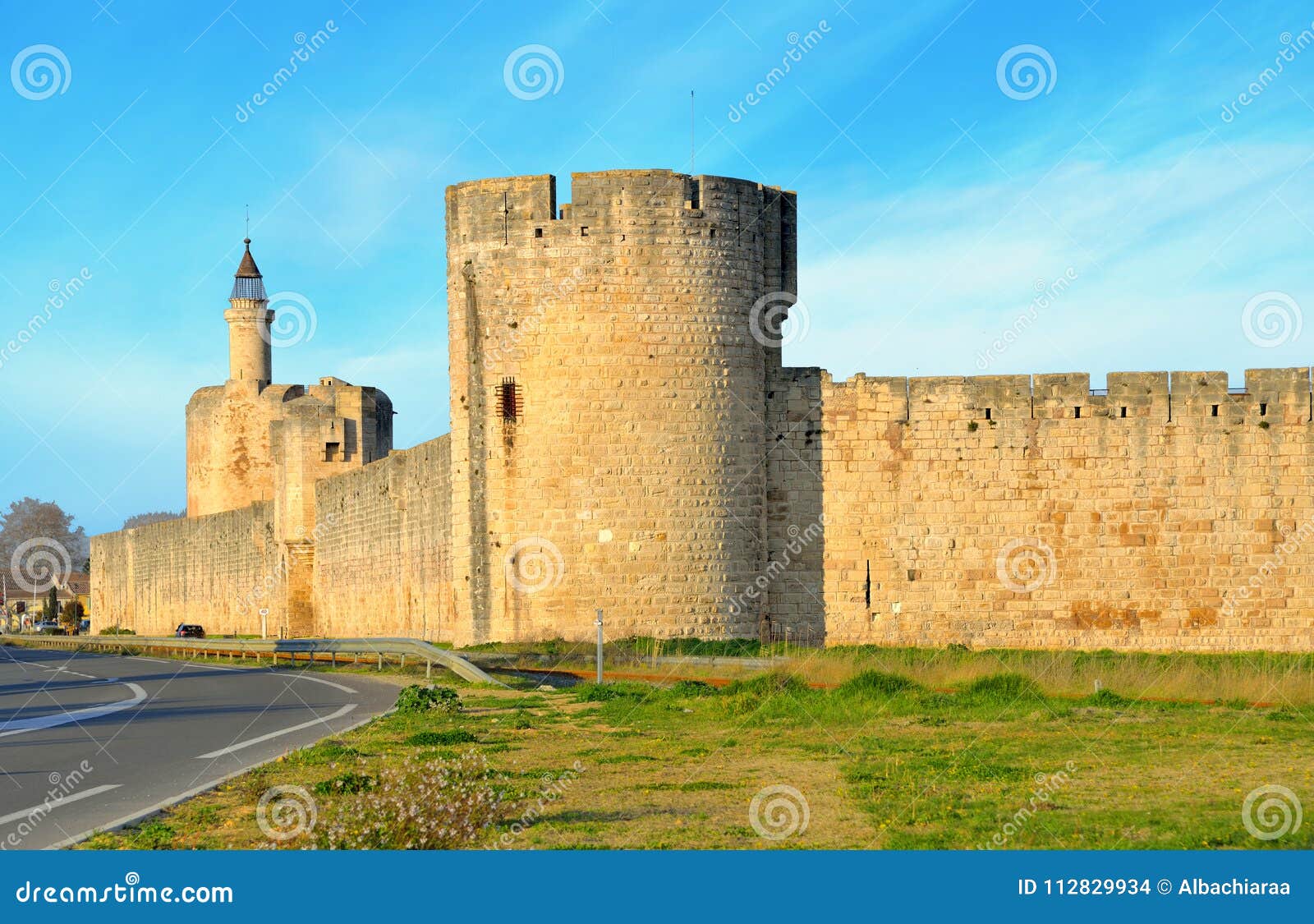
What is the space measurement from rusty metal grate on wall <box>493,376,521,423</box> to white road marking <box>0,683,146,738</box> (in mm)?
8155

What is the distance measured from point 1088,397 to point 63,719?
16.7m

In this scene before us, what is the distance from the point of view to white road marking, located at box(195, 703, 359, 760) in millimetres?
12609

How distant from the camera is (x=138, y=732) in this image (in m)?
14.7

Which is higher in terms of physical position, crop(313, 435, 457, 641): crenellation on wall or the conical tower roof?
the conical tower roof

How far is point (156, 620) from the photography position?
5962 cm

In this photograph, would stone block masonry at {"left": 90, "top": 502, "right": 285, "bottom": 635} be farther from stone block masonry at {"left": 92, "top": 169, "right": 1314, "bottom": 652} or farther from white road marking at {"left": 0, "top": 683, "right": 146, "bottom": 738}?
white road marking at {"left": 0, "top": 683, "right": 146, "bottom": 738}

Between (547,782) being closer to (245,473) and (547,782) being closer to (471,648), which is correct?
(471,648)

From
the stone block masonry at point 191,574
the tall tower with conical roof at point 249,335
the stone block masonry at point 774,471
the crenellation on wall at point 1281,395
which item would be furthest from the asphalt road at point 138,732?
the tall tower with conical roof at point 249,335

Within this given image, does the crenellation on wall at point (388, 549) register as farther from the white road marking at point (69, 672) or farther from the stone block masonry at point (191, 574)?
the white road marking at point (69, 672)

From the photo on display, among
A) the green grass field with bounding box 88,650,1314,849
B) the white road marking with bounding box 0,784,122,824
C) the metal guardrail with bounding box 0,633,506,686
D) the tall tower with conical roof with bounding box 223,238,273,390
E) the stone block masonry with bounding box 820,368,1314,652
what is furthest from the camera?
the tall tower with conical roof with bounding box 223,238,273,390

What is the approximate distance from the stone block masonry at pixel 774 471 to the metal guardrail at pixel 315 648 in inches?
71.4

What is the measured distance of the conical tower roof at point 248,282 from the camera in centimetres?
6372

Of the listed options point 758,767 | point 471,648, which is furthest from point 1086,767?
point 471,648

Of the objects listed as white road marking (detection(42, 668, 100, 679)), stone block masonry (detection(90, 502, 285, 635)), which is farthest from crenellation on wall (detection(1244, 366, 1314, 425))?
stone block masonry (detection(90, 502, 285, 635))
